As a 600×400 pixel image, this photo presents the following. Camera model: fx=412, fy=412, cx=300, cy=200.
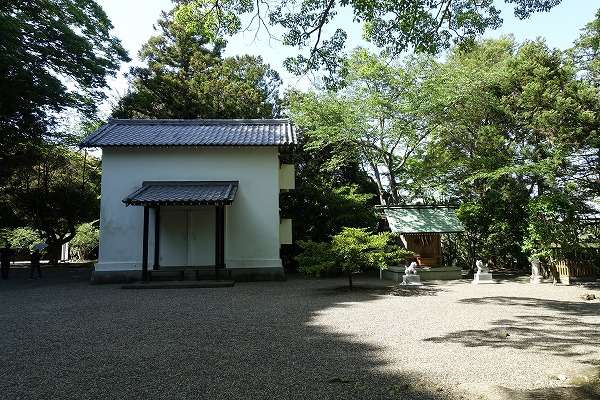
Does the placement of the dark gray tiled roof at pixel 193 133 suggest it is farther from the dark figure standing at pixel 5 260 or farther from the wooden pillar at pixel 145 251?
the dark figure standing at pixel 5 260

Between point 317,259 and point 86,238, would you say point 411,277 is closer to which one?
point 317,259

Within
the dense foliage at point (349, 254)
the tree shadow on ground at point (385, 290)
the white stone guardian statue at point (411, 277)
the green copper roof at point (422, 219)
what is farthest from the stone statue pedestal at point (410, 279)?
the green copper roof at point (422, 219)

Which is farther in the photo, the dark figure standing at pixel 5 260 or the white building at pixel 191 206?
the dark figure standing at pixel 5 260

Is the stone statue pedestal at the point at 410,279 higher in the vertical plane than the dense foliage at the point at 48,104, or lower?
lower

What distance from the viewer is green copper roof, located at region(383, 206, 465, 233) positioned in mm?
16312

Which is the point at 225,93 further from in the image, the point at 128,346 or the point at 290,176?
the point at 128,346

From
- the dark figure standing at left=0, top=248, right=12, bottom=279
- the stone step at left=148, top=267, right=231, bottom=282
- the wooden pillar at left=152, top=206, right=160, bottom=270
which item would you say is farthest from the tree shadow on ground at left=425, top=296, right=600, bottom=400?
the dark figure standing at left=0, top=248, right=12, bottom=279

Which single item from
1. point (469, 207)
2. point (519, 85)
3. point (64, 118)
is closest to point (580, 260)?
point (469, 207)

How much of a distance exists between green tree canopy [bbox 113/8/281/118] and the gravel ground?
15961 millimetres

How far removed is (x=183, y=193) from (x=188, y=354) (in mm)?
9301

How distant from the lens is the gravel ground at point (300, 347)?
396cm

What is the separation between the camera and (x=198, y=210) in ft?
49.8

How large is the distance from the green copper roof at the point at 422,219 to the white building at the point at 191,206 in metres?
4.85

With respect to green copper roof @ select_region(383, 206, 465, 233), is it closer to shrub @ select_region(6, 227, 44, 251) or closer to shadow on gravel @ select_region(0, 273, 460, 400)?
shadow on gravel @ select_region(0, 273, 460, 400)
